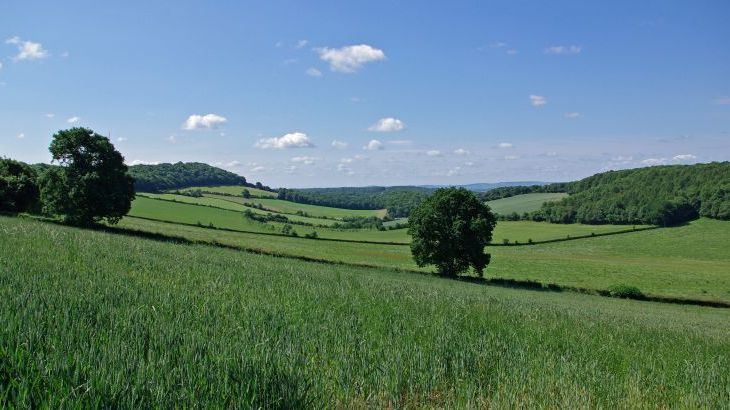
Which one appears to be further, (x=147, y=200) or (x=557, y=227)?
(x=557, y=227)

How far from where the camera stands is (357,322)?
6.89 m

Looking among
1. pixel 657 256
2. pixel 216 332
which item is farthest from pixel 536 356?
pixel 657 256

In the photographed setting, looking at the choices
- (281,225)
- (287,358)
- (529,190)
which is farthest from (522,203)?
(287,358)

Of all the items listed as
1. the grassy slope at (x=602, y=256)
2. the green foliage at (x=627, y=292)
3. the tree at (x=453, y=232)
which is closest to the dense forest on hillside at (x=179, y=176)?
the grassy slope at (x=602, y=256)

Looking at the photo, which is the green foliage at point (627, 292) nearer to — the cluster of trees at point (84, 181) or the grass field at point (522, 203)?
the cluster of trees at point (84, 181)

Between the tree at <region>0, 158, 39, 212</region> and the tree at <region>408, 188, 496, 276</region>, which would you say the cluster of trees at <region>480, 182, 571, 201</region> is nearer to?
the tree at <region>408, 188, 496, 276</region>

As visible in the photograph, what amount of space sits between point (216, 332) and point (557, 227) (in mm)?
105891

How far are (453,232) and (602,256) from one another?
130 feet

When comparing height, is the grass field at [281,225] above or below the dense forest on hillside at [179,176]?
below

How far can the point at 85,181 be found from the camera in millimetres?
43031

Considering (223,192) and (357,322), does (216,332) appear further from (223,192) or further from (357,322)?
(223,192)

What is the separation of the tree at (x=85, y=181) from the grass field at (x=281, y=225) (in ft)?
93.9

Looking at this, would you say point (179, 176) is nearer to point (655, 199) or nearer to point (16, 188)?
point (16, 188)

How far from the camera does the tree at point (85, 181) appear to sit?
42.9 metres
